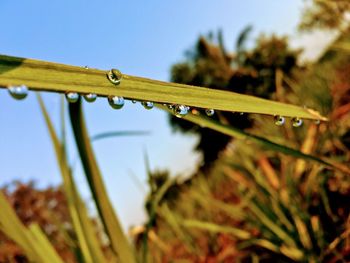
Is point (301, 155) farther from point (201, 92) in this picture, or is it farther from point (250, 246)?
point (250, 246)

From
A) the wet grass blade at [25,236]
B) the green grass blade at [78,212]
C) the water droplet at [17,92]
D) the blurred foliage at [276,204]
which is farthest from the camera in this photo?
the blurred foliage at [276,204]

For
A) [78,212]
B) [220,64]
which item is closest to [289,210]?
[78,212]

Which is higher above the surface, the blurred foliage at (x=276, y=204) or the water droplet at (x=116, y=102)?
the blurred foliage at (x=276, y=204)

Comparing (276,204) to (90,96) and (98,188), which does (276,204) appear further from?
(90,96)

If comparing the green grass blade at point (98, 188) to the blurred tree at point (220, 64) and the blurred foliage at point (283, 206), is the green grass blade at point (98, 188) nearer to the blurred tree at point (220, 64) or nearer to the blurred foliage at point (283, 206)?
the blurred foliage at point (283, 206)

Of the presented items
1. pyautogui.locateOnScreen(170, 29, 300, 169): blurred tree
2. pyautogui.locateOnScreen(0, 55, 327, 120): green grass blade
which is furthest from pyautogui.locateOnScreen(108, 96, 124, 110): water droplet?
pyautogui.locateOnScreen(170, 29, 300, 169): blurred tree

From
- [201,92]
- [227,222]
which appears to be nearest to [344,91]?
[227,222]

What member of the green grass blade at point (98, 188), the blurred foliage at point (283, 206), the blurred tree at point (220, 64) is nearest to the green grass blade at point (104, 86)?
the green grass blade at point (98, 188)

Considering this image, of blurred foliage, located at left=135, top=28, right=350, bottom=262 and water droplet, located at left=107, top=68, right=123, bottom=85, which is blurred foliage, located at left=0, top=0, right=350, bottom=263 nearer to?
blurred foliage, located at left=135, top=28, right=350, bottom=262
